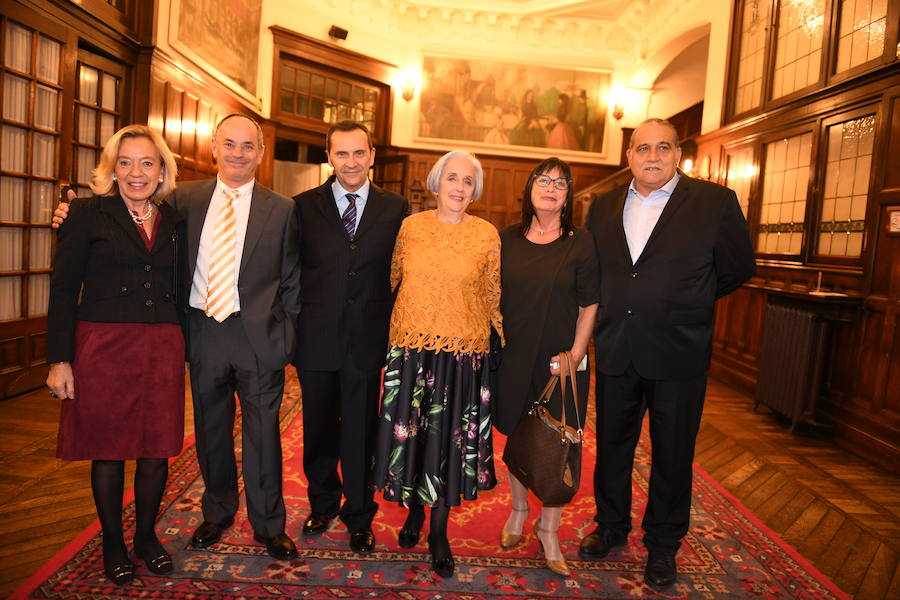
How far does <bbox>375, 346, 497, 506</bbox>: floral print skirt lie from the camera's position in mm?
2398

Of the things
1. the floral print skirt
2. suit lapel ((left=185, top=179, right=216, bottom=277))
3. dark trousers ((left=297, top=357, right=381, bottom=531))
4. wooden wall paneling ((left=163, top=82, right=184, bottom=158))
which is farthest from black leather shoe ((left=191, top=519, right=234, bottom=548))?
wooden wall paneling ((left=163, top=82, right=184, bottom=158))

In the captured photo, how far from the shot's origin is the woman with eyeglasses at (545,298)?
241 cm

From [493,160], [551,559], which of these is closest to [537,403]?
[551,559]

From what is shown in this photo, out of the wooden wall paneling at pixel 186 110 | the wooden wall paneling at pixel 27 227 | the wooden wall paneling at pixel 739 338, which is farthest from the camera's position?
the wooden wall paneling at pixel 739 338

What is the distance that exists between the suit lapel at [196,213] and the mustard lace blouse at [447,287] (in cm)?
85

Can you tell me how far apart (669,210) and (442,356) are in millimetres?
1144

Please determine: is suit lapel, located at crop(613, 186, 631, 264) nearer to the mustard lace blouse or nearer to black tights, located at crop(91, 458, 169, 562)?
the mustard lace blouse

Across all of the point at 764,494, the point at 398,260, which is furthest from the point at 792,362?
the point at 398,260

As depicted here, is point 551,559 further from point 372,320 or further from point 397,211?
point 397,211

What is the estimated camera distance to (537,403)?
7.80 ft

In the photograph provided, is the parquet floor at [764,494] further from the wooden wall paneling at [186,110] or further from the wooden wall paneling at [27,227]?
the wooden wall paneling at [186,110]

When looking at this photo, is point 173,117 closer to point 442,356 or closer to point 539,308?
point 442,356

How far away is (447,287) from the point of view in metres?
2.36

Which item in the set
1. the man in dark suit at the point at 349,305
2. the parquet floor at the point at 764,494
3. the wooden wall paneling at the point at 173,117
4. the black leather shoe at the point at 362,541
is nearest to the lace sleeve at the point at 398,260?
the man in dark suit at the point at 349,305
